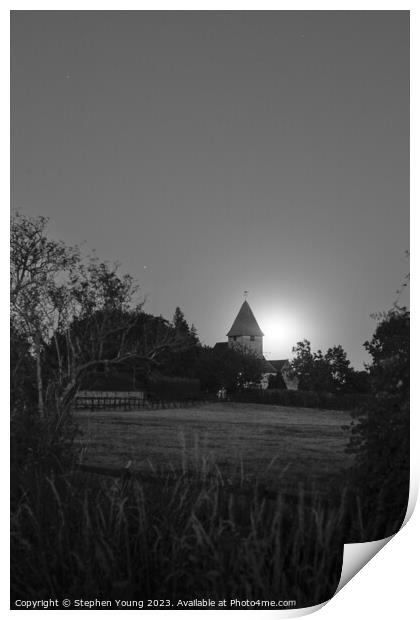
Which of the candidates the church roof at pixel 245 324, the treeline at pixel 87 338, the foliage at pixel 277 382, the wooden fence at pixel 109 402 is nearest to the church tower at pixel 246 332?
the church roof at pixel 245 324

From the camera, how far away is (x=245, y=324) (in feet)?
15.8

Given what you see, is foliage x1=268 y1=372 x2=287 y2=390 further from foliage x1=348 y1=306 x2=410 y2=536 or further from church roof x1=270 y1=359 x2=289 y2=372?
foliage x1=348 y1=306 x2=410 y2=536

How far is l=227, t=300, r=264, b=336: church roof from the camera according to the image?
479 cm

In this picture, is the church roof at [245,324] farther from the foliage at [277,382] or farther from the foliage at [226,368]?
the foliage at [277,382]

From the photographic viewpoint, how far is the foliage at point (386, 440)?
4.33 m

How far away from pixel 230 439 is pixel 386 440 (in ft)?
4.11

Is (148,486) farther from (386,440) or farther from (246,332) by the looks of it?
(386,440)

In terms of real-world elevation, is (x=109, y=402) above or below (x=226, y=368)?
below

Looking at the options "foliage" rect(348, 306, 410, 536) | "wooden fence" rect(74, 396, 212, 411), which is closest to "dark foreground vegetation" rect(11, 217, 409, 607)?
"foliage" rect(348, 306, 410, 536)

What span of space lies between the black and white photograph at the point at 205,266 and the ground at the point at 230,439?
2cm

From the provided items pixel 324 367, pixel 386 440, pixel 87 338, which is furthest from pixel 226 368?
pixel 386 440

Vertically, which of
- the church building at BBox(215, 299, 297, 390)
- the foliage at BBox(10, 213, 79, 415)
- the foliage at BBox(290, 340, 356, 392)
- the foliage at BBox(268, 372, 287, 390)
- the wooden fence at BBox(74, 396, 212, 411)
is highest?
the foliage at BBox(10, 213, 79, 415)
